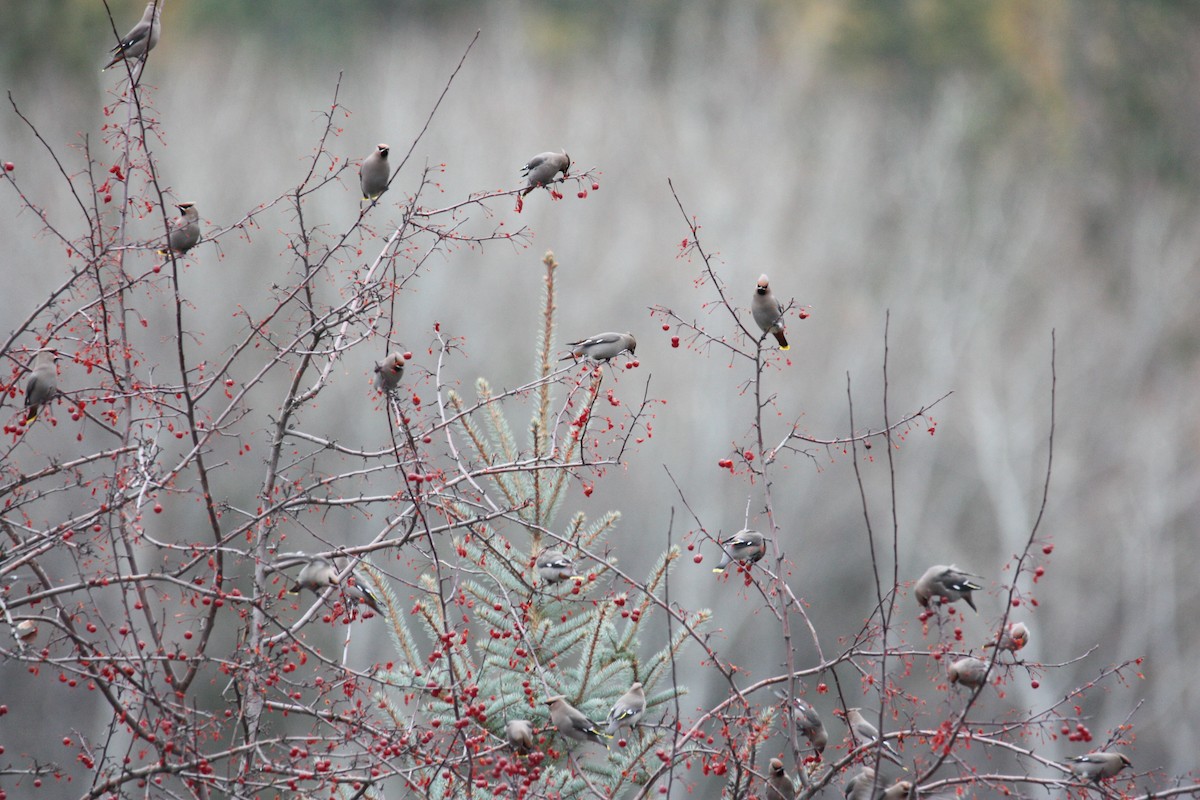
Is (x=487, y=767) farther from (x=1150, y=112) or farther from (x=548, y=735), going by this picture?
(x=1150, y=112)

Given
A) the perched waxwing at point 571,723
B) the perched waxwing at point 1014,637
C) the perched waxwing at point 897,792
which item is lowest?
the perched waxwing at point 897,792

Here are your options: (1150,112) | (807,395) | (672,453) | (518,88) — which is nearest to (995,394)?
(807,395)

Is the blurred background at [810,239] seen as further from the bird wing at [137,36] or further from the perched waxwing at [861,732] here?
the perched waxwing at [861,732]

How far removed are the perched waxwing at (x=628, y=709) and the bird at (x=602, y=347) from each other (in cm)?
106

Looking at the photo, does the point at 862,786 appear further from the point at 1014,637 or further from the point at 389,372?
the point at 389,372

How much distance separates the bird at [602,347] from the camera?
13.7ft

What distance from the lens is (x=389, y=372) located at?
3676mm

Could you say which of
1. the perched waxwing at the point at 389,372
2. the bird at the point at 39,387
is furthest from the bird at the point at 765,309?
the bird at the point at 39,387

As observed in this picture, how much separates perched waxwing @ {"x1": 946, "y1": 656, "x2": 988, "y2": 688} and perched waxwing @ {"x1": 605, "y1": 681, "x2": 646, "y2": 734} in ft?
3.12

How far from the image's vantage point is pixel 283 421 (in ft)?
12.0

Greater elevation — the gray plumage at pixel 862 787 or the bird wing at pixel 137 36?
the bird wing at pixel 137 36

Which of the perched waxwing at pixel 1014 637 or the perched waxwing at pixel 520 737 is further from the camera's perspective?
the perched waxwing at pixel 520 737

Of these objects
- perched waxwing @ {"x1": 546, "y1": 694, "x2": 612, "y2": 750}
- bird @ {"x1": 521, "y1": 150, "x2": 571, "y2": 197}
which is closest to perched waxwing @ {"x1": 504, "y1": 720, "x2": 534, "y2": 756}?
perched waxwing @ {"x1": 546, "y1": 694, "x2": 612, "y2": 750}

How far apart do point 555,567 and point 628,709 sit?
1.62 feet
